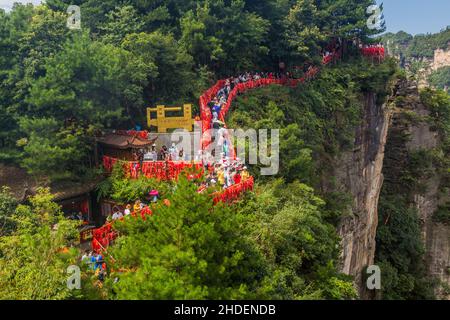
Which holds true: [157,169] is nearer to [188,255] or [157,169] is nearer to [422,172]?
[188,255]

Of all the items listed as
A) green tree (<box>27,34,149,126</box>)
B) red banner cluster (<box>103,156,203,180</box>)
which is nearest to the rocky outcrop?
green tree (<box>27,34,149,126</box>)

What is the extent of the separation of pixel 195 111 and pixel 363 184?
15.2m

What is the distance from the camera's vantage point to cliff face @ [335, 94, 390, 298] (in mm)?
27219

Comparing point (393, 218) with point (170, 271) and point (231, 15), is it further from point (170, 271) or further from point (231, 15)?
point (170, 271)

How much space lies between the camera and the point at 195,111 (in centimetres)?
2545

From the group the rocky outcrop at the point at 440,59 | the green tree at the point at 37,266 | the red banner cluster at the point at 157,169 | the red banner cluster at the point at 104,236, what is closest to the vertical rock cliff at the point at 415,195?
the red banner cluster at the point at 157,169

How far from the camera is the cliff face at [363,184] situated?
27219mm

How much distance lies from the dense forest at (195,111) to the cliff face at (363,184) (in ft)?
4.42

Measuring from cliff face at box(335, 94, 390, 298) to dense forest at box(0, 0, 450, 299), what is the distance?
4.42 feet

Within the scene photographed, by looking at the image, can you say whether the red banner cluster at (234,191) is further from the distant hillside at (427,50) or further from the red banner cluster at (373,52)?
the distant hillside at (427,50)

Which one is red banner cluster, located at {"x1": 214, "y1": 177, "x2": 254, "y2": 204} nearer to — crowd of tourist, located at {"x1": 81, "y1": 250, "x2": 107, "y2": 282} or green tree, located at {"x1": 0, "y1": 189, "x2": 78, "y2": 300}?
crowd of tourist, located at {"x1": 81, "y1": 250, "x2": 107, "y2": 282}

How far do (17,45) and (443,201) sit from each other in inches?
1426

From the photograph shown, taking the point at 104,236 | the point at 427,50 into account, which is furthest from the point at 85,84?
the point at 427,50
